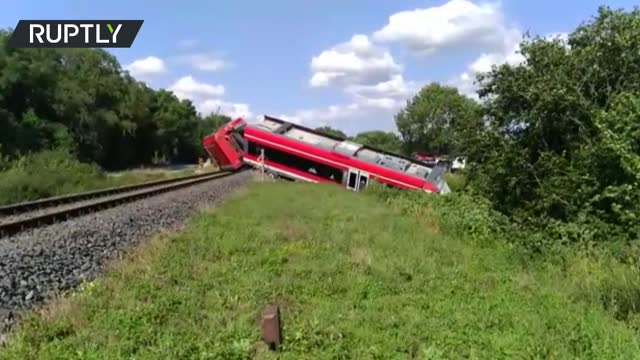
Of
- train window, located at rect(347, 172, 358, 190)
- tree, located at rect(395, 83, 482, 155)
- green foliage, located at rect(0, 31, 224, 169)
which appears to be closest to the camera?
train window, located at rect(347, 172, 358, 190)

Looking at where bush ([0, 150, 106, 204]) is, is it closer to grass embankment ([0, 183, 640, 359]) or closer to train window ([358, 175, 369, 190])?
train window ([358, 175, 369, 190])

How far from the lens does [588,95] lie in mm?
20625

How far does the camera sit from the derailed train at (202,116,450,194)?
31.0 metres

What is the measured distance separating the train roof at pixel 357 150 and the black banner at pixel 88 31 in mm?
14047

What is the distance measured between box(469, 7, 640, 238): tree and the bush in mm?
17526

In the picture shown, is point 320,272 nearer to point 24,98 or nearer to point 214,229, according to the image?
point 214,229

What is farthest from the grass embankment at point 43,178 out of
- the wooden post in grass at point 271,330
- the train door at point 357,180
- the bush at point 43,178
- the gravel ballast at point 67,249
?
the wooden post in grass at point 271,330

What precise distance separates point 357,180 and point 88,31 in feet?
50.1

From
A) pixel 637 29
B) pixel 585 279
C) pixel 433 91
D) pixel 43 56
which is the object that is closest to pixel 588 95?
pixel 637 29

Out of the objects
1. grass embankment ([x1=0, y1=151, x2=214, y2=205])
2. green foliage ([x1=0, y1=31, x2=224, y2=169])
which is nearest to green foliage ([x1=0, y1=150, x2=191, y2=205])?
grass embankment ([x1=0, y1=151, x2=214, y2=205])

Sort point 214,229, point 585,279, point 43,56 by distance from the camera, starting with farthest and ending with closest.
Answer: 1. point 43,56
2. point 214,229
3. point 585,279

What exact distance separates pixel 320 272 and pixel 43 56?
6602 cm

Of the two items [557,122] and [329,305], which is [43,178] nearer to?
[557,122]

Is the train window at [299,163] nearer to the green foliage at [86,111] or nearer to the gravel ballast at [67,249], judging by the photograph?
the gravel ballast at [67,249]
